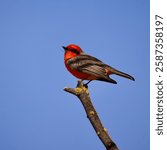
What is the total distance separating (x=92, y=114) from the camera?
3.48 metres

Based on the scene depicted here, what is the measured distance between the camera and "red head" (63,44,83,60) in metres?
3.85

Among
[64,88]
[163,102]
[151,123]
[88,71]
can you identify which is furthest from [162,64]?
[64,88]

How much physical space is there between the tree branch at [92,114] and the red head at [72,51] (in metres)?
0.33

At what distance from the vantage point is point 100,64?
3.75m

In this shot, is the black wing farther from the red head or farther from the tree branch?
the tree branch

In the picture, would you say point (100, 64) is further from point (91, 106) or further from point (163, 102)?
point (163, 102)

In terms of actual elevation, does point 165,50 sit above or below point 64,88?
above

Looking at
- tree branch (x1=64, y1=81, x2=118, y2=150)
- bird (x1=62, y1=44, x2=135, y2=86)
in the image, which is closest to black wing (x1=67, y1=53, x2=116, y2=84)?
bird (x1=62, y1=44, x2=135, y2=86)

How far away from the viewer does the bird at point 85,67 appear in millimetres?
3670

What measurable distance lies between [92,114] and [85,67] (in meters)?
0.55

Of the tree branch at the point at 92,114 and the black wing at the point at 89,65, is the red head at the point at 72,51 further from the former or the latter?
the tree branch at the point at 92,114

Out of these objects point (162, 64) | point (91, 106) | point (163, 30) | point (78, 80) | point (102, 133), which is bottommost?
point (102, 133)

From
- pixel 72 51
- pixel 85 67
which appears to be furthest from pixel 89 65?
pixel 72 51

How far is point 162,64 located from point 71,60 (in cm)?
107
